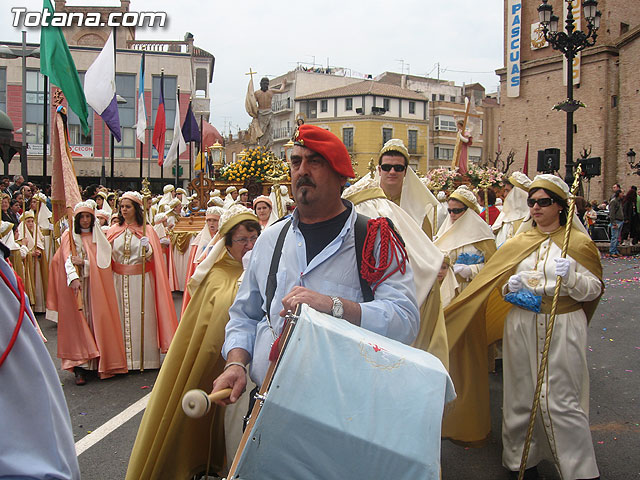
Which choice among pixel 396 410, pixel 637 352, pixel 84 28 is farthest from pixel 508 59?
pixel 396 410

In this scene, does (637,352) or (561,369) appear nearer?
(561,369)

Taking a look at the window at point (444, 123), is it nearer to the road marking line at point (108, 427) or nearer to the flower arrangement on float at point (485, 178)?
the flower arrangement on float at point (485, 178)

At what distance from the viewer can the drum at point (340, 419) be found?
6.26 feet

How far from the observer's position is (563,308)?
14.2 feet

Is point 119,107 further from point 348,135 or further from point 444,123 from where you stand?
point 444,123

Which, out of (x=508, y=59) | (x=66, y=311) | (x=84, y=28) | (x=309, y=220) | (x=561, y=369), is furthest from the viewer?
(x=84, y=28)

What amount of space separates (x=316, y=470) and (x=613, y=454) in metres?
3.71

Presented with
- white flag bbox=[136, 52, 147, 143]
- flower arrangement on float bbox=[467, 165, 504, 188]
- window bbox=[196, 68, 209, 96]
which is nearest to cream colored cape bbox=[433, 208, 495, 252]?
flower arrangement on float bbox=[467, 165, 504, 188]

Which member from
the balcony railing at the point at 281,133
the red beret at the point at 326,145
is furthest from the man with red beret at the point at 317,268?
the balcony railing at the point at 281,133

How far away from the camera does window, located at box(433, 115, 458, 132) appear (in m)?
71.7

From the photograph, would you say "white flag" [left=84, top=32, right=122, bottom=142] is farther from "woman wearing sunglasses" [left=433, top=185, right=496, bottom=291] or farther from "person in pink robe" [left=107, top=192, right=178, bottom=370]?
"woman wearing sunglasses" [left=433, top=185, right=496, bottom=291]

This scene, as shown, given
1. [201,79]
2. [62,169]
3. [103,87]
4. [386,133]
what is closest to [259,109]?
[103,87]

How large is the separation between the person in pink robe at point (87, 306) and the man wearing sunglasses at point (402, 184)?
386 cm

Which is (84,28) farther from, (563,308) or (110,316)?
(563,308)
